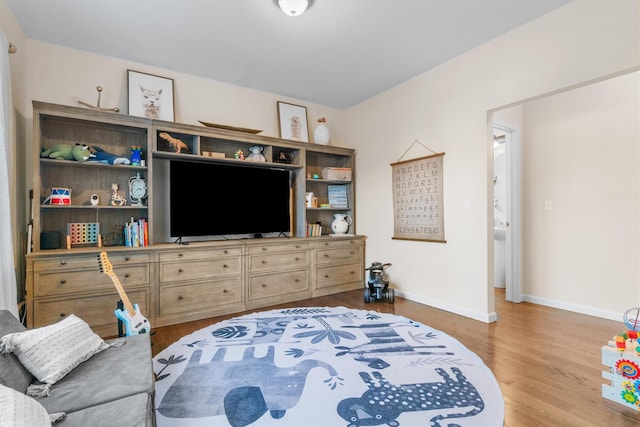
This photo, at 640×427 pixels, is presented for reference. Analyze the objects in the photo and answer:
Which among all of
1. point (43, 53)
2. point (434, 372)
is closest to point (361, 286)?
point (434, 372)

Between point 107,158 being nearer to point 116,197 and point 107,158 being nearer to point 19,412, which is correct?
point 116,197

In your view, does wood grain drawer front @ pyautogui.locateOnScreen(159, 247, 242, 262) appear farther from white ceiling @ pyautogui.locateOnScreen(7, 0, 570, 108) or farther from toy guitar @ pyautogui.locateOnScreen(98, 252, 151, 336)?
white ceiling @ pyautogui.locateOnScreen(7, 0, 570, 108)

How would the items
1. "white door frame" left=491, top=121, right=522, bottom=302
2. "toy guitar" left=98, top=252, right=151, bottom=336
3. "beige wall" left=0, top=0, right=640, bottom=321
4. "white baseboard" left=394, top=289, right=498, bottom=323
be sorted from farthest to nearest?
"white door frame" left=491, top=121, right=522, bottom=302 → "white baseboard" left=394, top=289, right=498, bottom=323 → "beige wall" left=0, top=0, right=640, bottom=321 → "toy guitar" left=98, top=252, right=151, bottom=336

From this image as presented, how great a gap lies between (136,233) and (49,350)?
177 cm

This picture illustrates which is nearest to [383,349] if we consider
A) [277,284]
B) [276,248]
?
[277,284]

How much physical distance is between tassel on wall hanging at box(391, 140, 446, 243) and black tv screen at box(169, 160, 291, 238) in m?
1.39

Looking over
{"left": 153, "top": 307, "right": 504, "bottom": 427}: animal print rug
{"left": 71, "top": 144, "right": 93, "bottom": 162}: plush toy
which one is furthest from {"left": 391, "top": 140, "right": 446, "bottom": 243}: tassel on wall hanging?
{"left": 71, "top": 144, "right": 93, "bottom": 162}: plush toy

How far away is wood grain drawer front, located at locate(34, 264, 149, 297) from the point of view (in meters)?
2.47

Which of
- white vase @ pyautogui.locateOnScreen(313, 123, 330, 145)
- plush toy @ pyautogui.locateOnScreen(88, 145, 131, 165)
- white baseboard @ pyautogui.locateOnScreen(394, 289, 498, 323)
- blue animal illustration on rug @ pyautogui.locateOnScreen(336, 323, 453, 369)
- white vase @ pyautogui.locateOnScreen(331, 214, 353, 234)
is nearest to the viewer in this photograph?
blue animal illustration on rug @ pyautogui.locateOnScreen(336, 323, 453, 369)

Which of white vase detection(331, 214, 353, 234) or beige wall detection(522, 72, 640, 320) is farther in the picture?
white vase detection(331, 214, 353, 234)

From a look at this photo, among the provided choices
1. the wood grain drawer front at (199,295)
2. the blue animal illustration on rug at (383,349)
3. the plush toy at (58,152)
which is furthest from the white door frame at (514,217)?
the plush toy at (58,152)

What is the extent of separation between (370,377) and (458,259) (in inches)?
71.3

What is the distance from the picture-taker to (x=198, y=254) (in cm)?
311

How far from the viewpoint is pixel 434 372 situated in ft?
6.45
